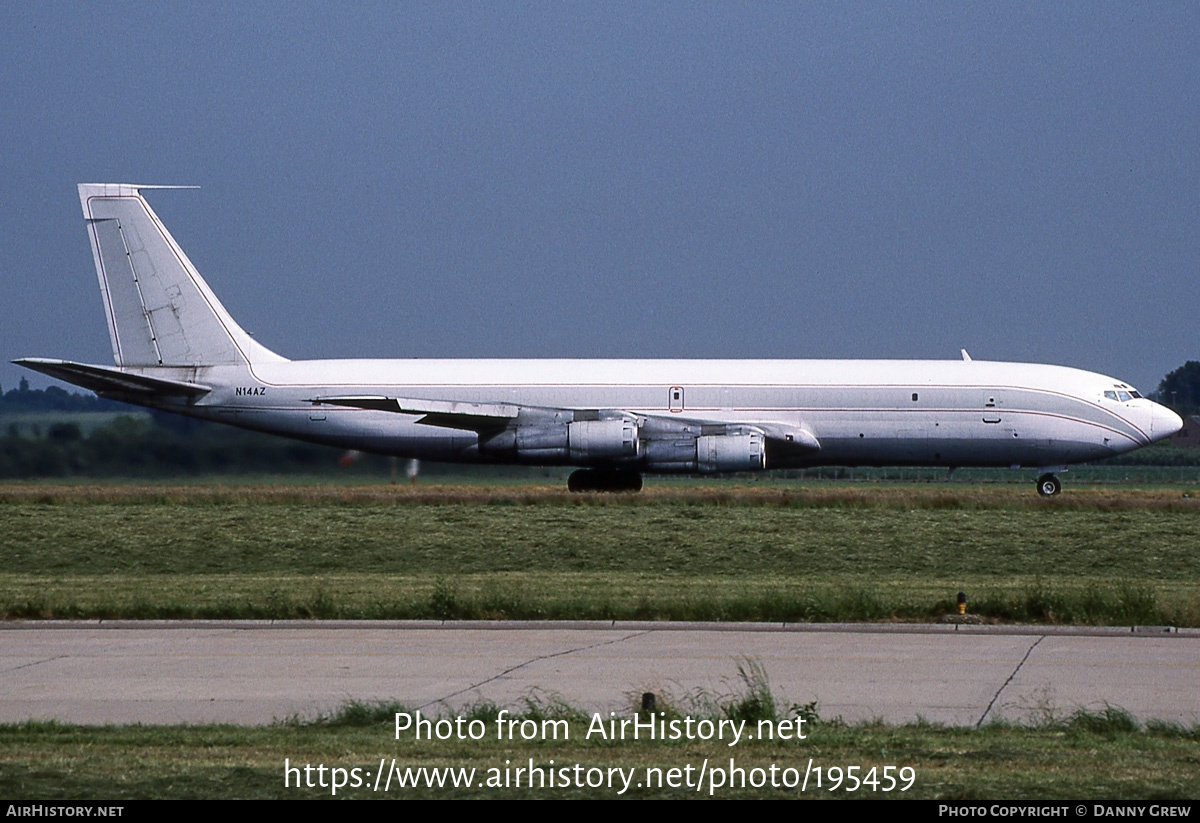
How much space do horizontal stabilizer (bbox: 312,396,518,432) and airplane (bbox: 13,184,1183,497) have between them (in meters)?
0.06

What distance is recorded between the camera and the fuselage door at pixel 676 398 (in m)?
43.8

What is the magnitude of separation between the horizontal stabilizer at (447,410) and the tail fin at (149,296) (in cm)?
450

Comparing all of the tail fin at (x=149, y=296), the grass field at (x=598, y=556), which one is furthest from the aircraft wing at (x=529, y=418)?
the tail fin at (x=149, y=296)

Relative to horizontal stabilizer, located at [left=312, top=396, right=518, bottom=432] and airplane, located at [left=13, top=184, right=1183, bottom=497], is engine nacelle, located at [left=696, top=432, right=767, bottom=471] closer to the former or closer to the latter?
airplane, located at [left=13, top=184, right=1183, bottom=497]

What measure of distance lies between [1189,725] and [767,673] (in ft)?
12.3

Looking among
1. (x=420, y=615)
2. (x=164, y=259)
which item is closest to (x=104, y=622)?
(x=420, y=615)

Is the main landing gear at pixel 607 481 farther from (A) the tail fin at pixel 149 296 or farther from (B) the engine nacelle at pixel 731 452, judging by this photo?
(A) the tail fin at pixel 149 296

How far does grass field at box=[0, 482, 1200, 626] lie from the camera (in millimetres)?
18609

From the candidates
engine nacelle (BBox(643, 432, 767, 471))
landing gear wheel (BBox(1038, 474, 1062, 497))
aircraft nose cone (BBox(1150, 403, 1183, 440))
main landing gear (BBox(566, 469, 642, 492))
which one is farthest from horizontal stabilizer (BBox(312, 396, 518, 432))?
aircraft nose cone (BBox(1150, 403, 1183, 440))

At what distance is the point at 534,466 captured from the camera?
44.4 meters

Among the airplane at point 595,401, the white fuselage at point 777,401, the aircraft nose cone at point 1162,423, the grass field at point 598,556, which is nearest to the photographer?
the grass field at point 598,556

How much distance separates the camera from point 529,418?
43344 mm
